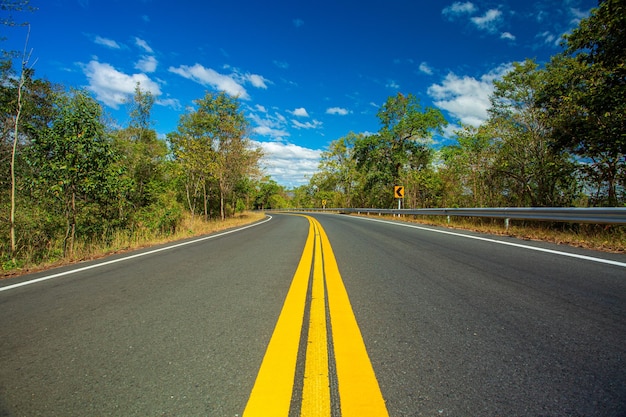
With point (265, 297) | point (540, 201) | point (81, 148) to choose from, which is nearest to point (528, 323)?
point (265, 297)

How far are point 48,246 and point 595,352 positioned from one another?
1165 cm

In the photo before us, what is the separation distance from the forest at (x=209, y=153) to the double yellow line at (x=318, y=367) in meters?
6.39

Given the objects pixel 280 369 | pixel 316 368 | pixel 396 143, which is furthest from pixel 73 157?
pixel 396 143

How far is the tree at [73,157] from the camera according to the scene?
23.2 ft

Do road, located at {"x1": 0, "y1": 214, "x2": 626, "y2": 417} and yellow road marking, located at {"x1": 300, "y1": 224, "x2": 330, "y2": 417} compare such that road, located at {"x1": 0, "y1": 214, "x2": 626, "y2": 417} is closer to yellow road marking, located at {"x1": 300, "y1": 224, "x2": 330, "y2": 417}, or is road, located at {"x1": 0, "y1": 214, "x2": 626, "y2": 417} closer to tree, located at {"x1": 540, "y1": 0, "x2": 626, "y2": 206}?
yellow road marking, located at {"x1": 300, "y1": 224, "x2": 330, "y2": 417}

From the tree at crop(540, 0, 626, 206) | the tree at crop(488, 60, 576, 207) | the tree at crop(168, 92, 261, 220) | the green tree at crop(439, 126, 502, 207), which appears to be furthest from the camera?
the tree at crop(168, 92, 261, 220)

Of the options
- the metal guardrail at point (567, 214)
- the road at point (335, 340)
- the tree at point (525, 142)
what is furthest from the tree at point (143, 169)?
the tree at point (525, 142)

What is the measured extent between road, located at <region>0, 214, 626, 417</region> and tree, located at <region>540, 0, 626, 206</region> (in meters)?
7.72

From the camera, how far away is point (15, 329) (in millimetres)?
2299

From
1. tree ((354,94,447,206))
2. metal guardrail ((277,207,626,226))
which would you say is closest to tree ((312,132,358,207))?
tree ((354,94,447,206))

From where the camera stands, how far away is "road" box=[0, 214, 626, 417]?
4.37 feet

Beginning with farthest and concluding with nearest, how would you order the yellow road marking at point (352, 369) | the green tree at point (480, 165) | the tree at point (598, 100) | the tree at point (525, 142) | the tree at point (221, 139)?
the tree at point (221, 139) < the green tree at point (480, 165) < the tree at point (525, 142) < the tree at point (598, 100) < the yellow road marking at point (352, 369)

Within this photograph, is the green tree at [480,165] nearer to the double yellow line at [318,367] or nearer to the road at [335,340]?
the road at [335,340]

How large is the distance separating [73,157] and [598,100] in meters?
15.6
